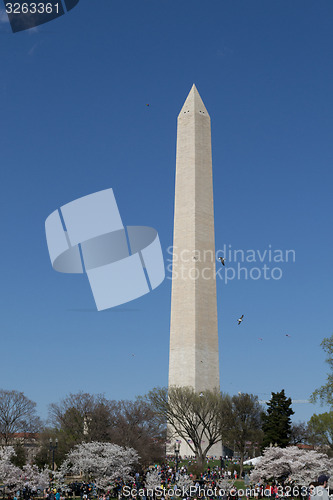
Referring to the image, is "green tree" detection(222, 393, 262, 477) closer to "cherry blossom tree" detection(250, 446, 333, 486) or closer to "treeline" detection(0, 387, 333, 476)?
"treeline" detection(0, 387, 333, 476)

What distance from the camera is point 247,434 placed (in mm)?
65000

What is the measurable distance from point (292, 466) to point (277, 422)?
26684mm

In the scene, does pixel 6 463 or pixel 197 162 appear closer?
pixel 6 463

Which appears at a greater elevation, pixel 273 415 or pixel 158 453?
pixel 273 415

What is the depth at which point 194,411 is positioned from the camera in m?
59.9

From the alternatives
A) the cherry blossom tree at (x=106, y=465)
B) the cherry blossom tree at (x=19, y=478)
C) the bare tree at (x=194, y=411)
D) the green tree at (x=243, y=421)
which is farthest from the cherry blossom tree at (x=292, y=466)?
the green tree at (x=243, y=421)

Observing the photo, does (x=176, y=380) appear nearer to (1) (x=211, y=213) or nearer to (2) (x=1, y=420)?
(1) (x=211, y=213)

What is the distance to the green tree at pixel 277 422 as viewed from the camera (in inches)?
2621

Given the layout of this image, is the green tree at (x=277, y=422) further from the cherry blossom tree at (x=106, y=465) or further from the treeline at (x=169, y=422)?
the cherry blossom tree at (x=106, y=465)

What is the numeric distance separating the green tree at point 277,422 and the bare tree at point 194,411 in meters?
7.27

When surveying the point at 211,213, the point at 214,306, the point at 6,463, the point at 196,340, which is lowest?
the point at 6,463

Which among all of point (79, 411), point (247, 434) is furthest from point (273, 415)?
point (79, 411)

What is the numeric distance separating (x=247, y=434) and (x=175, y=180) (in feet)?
116

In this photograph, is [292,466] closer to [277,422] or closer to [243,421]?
[243,421]
